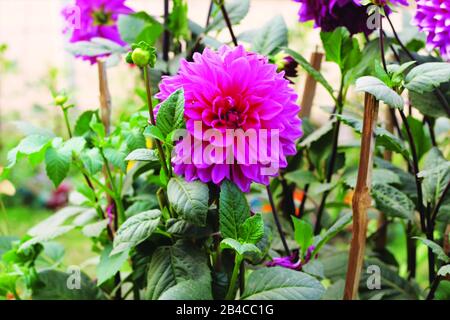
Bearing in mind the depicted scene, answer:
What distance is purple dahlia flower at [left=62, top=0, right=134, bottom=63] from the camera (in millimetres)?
840

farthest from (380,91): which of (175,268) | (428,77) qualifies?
(175,268)

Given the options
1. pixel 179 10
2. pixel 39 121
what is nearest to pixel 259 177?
pixel 179 10

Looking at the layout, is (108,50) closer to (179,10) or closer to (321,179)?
(179,10)

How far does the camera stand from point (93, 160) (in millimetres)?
716

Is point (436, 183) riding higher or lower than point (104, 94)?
lower

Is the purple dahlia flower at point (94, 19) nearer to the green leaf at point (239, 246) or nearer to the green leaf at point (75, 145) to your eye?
the green leaf at point (75, 145)

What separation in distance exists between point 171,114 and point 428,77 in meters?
0.24

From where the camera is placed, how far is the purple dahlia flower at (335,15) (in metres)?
0.73

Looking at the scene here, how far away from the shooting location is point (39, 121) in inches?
108

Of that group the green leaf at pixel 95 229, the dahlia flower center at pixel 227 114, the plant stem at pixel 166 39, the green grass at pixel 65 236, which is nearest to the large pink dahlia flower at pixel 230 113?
the dahlia flower center at pixel 227 114

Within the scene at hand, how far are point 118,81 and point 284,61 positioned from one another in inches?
72.7

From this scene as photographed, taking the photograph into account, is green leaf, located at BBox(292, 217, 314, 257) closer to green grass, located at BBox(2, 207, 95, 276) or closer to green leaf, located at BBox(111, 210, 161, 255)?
green leaf, located at BBox(111, 210, 161, 255)

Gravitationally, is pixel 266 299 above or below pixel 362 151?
below

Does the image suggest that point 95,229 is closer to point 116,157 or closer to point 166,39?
point 116,157
